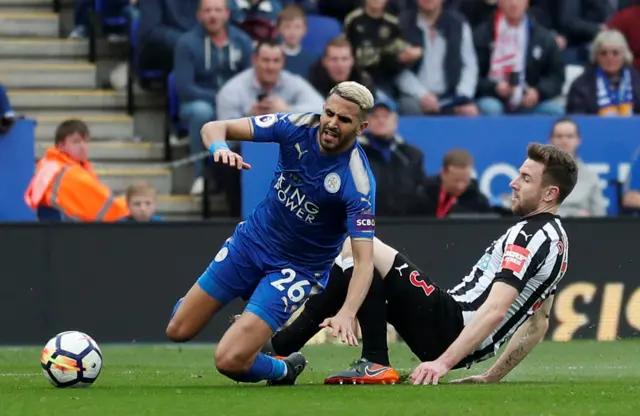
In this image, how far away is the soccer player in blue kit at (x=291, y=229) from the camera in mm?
8148

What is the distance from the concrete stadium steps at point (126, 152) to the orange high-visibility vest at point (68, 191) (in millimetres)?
2099

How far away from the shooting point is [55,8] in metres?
17.4

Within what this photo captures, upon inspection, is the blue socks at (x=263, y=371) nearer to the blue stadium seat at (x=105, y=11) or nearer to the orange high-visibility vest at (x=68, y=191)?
the orange high-visibility vest at (x=68, y=191)

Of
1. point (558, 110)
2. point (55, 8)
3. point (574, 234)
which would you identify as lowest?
point (574, 234)

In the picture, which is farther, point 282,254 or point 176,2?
point 176,2

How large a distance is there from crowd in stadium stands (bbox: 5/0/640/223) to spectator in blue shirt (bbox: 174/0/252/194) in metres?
0.01

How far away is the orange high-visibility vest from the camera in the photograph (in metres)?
13.6

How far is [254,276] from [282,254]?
302 millimetres

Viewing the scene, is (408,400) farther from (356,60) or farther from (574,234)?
(356,60)

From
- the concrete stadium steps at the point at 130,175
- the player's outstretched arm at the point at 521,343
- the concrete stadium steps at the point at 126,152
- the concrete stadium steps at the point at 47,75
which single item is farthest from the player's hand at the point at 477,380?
the concrete stadium steps at the point at 47,75

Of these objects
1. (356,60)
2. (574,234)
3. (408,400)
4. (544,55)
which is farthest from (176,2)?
(408,400)

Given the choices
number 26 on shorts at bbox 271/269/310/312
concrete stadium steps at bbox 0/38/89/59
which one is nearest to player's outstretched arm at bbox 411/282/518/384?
number 26 on shorts at bbox 271/269/310/312

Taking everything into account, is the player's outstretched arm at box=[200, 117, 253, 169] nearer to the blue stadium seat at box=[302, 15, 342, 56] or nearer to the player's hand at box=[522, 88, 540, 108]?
the blue stadium seat at box=[302, 15, 342, 56]

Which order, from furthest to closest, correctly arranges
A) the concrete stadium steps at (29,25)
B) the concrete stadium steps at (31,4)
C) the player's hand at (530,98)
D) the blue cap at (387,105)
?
the concrete stadium steps at (31,4) < the concrete stadium steps at (29,25) < the player's hand at (530,98) < the blue cap at (387,105)
